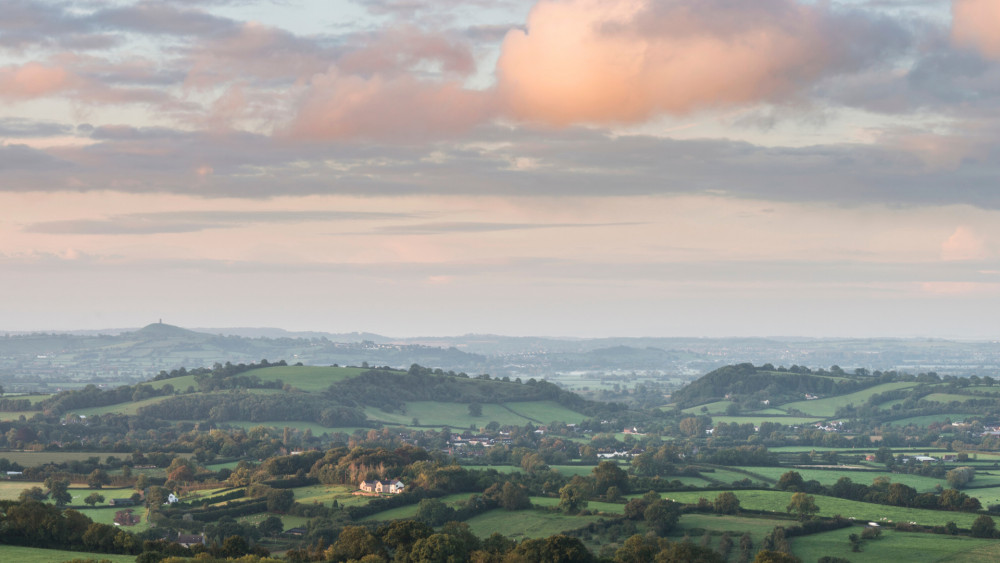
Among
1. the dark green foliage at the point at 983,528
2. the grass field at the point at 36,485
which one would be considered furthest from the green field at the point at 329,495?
the dark green foliage at the point at 983,528

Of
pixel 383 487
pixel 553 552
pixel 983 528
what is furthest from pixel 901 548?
pixel 383 487

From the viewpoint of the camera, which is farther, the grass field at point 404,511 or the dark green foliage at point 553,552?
the grass field at point 404,511

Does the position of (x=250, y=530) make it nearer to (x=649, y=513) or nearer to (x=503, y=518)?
(x=503, y=518)

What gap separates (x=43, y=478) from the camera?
11950 cm

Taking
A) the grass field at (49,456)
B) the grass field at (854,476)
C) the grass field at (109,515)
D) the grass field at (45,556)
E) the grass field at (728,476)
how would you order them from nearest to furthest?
1. the grass field at (45,556)
2. the grass field at (109,515)
3. the grass field at (854,476)
4. the grass field at (49,456)
5. the grass field at (728,476)

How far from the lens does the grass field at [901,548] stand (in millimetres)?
77688

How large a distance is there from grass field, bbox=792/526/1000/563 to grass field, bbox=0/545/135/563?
4686 cm

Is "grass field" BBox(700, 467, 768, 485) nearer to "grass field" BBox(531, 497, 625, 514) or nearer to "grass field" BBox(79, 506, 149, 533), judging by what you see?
"grass field" BBox(531, 497, 625, 514)

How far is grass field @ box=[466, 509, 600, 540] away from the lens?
298 ft

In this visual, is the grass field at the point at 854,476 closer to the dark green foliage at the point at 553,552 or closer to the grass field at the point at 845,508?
the grass field at the point at 845,508

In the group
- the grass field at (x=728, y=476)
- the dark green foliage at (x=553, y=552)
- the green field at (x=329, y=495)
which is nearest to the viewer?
the dark green foliage at (x=553, y=552)

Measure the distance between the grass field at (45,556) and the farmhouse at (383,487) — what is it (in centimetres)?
4294

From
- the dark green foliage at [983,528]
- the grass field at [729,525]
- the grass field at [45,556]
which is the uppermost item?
the dark green foliage at [983,528]

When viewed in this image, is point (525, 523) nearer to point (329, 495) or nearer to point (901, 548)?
point (329, 495)
